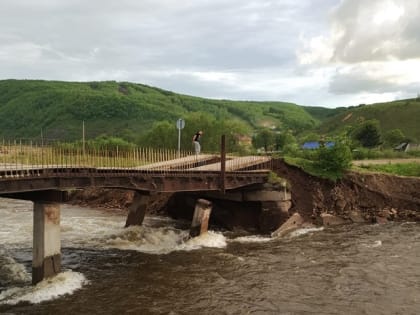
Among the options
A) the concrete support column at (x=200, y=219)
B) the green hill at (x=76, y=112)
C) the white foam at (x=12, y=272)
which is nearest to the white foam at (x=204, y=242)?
the concrete support column at (x=200, y=219)

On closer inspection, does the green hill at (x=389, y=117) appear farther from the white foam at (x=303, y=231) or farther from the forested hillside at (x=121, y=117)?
the white foam at (x=303, y=231)

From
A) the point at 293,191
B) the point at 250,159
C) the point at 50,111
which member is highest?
the point at 50,111

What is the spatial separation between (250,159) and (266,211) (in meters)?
4.36

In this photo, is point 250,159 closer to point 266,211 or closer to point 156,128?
point 266,211

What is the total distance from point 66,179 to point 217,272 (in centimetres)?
732

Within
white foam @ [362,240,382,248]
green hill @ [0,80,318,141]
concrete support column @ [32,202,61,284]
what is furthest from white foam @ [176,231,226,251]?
green hill @ [0,80,318,141]

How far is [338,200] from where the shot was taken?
32875 mm

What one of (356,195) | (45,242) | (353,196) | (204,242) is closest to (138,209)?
(204,242)

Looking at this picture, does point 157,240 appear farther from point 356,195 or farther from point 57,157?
Result: point 356,195

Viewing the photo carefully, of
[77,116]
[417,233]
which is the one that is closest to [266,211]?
[417,233]

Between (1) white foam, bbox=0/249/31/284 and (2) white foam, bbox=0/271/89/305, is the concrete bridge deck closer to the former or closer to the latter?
(2) white foam, bbox=0/271/89/305

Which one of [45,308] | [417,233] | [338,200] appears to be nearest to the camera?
[45,308]

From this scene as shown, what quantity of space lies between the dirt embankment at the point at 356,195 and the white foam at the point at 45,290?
1638cm

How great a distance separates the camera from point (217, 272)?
1986 centimetres
